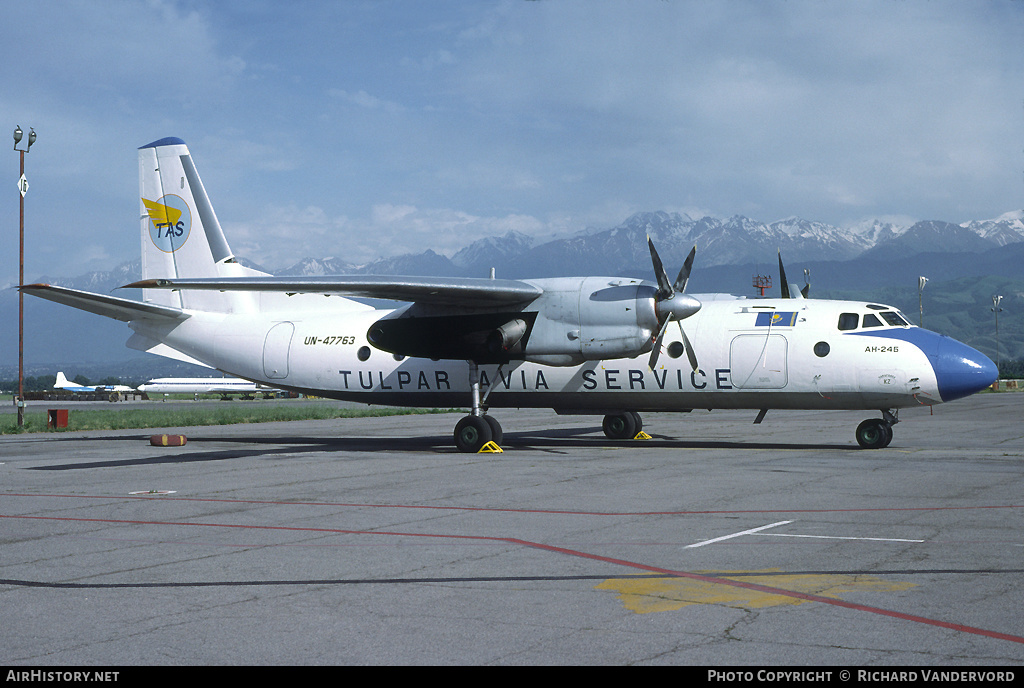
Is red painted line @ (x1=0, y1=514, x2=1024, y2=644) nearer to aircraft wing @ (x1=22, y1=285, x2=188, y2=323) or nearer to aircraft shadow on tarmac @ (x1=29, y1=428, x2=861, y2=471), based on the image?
Answer: aircraft wing @ (x1=22, y1=285, x2=188, y2=323)

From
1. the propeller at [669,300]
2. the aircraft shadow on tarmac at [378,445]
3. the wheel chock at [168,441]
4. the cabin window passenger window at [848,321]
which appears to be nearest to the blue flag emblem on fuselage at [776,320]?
the cabin window passenger window at [848,321]

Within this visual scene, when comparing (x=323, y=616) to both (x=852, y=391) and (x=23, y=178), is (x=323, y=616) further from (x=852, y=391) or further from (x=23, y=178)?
(x=23, y=178)

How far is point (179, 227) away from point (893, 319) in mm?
21825

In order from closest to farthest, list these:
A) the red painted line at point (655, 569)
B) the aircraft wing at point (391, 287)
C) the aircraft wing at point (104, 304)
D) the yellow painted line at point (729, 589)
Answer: the red painted line at point (655, 569) < the yellow painted line at point (729, 589) < the aircraft wing at point (391, 287) < the aircraft wing at point (104, 304)

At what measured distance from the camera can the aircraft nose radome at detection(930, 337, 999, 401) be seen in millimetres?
20688

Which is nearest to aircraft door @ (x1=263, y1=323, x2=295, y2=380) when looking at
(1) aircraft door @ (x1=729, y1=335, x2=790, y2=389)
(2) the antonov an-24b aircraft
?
(2) the antonov an-24b aircraft

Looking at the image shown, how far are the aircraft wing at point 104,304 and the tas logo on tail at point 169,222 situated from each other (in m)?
2.37

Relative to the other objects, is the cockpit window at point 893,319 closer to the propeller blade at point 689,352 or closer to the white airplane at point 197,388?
the propeller blade at point 689,352

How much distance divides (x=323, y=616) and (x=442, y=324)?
16431mm

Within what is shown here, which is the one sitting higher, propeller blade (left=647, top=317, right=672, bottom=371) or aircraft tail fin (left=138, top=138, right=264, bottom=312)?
aircraft tail fin (left=138, top=138, right=264, bottom=312)

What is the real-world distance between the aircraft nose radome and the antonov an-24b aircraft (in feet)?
0.10

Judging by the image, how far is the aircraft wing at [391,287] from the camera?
19.9 m

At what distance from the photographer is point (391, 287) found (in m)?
20.8
